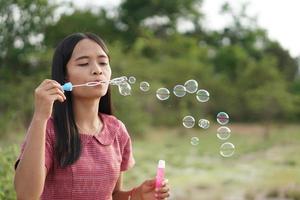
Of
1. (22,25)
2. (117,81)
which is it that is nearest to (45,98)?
(117,81)

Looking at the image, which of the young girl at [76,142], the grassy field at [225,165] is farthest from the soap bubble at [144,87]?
the grassy field at [225,165]

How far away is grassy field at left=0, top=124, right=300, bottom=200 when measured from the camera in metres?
6.85

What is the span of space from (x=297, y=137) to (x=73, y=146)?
13.1m

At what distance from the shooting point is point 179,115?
15.4m

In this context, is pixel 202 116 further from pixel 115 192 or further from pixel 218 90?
pixel 115 192

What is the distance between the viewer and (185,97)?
1488 cm

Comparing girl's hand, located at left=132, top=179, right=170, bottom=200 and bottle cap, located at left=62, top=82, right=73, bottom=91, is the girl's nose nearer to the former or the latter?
bottle cap, located at left=62, top=82, right=73, bottom=91

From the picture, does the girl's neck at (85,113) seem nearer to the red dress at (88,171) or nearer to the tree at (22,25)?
the red dress at (88,171)

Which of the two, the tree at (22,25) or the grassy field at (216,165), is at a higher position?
the tree at (22,25)

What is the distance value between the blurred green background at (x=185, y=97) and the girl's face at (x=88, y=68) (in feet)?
3.57

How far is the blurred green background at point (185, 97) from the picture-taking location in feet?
21.9

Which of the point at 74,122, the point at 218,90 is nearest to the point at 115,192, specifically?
the point at 74,122

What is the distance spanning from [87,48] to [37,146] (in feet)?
1.11

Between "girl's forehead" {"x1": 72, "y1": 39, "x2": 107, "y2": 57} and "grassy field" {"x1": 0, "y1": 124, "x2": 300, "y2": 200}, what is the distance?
137cm
